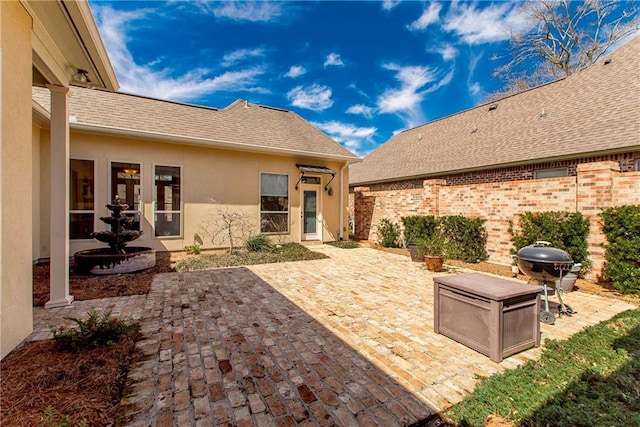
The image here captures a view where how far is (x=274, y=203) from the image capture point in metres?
10.6

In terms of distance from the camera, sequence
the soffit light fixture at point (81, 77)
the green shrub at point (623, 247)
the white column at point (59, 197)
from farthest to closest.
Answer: the green shrub at point (623, 247) < the soffit light fixture at point (81, 77) < the white column at point (59, 197)

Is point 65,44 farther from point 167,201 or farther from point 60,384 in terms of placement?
point 167,201

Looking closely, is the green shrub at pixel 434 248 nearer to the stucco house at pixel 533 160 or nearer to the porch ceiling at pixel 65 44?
the stucco house at pixel 533 160

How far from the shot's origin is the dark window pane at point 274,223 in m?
10.4

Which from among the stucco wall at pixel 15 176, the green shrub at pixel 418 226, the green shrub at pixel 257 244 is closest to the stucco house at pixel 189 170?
Answer: the green shrub at pixel 257 244

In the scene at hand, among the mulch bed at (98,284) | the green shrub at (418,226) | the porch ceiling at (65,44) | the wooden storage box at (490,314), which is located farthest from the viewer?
the green shrub at (418,226)

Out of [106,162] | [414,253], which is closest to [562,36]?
[414,253]

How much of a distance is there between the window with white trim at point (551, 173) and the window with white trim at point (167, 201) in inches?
433

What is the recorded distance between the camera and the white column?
4.18 metres

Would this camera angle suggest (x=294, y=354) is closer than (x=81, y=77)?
Yes

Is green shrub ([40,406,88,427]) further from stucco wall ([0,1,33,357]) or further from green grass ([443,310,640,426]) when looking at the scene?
green grass ([443,310,640,426])

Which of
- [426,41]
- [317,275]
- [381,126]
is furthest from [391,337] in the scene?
[381,126]

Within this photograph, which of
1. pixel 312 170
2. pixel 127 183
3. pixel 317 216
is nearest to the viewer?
pixel 127 183

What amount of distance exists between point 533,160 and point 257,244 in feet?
28.5
